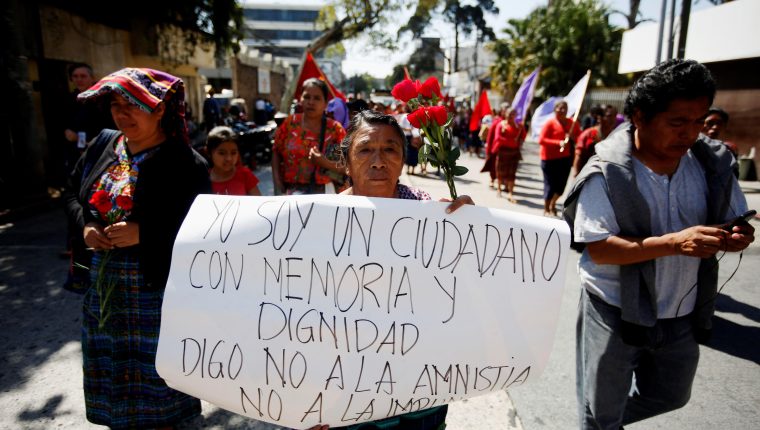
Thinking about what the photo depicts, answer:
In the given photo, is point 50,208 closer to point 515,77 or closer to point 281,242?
point 281,242

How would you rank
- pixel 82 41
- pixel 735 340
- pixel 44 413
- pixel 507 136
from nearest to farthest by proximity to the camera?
pixel 44 413 → pixel 735 340 → pixel 507 136 → pixel 82 41

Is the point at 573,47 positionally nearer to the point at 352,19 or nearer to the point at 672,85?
the point at 352,19

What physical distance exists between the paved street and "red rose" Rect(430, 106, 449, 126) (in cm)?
181

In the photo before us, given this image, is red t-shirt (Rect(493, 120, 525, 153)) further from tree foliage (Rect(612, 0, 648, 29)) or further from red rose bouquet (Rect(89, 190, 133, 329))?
tree foliage (Rect(612, 0, 648, 29))

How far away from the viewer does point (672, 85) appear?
1.68 metres

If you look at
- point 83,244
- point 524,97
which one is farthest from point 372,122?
point 524,97

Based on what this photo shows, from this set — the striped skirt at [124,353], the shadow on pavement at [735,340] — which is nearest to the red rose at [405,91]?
the striped skirt at [124,353]

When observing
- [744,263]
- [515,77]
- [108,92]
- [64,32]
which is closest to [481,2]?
[515,77]

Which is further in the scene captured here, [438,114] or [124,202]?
[124,202]

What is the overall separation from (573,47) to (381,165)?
76.1ft

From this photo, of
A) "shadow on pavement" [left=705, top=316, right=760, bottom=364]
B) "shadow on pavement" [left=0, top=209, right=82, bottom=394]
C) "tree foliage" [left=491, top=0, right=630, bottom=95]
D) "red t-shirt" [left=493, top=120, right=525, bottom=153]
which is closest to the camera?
"shadow on pavement" [left=0, top=209, right=82, bottom=394]

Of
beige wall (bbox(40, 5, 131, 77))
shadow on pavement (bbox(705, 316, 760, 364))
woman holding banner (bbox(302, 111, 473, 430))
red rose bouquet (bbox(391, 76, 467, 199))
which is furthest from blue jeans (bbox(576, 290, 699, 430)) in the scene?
beige wall (bbox(40, 5, 131, 77))

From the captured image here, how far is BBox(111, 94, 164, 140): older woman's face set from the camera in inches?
79.2

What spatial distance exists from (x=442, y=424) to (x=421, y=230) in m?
0.74
